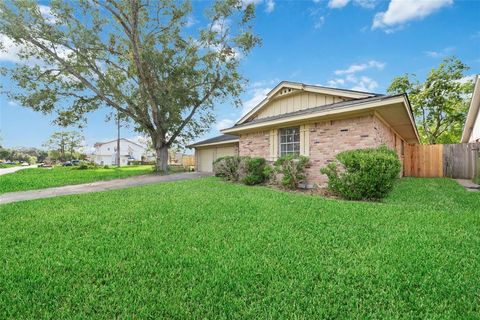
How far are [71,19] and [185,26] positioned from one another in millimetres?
6784

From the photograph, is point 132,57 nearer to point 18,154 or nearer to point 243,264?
point 243,264

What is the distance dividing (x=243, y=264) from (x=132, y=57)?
16.9 m

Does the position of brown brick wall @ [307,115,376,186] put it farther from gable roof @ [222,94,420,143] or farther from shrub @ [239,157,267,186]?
shrub @ [239,157,267,186]

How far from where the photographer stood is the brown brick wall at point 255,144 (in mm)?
10373

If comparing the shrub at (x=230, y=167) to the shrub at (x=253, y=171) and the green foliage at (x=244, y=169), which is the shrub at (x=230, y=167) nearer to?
the green foliage at (x=244, y=169)

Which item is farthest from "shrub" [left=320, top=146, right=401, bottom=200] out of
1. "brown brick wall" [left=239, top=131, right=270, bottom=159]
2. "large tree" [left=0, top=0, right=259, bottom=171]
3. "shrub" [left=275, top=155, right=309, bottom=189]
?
"large tree" [left=0, top=0, right=259, bottom=171]

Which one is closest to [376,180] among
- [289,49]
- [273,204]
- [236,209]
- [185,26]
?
[273,204]

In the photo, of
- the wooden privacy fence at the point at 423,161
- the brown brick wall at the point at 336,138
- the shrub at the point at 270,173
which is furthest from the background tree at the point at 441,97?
the shrub at the point at 270,173

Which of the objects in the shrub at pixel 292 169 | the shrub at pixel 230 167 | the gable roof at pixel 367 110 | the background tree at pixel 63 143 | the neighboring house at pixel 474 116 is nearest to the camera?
the gable roof at pixel 367 110

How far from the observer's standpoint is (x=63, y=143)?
1891 inches

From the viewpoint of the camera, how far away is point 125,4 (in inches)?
536

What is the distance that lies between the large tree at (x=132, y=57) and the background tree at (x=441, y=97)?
1671 cm

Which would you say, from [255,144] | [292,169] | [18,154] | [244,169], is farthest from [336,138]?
[18,154]

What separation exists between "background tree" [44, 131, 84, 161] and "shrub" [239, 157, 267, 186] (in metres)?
50.7
